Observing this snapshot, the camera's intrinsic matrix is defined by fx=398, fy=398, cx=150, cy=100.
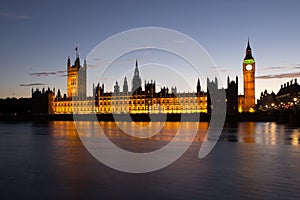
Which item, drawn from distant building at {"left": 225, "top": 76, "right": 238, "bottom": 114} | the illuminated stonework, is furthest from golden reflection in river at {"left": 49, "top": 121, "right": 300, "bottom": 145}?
the illuminated stonework

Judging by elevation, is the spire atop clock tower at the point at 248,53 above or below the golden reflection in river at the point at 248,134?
above

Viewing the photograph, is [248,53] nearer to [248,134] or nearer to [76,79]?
[76,79]

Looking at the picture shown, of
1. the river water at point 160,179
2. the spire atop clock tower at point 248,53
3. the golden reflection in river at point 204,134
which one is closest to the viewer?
the river water at point 160,179

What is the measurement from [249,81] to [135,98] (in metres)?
28.3

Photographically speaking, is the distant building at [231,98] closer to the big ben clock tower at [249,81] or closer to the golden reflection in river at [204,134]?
the big ben clock tower at [249,81]

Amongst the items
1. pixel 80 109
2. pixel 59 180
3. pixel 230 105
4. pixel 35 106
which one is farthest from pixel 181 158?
pixel 35 106

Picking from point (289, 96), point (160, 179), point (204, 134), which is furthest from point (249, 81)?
point (160, 179)

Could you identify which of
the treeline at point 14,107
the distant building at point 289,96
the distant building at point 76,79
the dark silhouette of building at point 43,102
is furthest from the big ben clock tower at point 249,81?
the treeline at point 14,107

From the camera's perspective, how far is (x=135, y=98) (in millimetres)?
81562

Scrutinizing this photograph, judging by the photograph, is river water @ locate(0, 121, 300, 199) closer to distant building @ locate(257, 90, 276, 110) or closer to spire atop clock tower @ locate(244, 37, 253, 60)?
distant building @ locate(257, 90, 276, 110)

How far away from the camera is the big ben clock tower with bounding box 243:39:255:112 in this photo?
3457 inches

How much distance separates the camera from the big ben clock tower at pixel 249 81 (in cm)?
8781

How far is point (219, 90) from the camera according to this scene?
7319cm

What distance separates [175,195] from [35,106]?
283 ft
